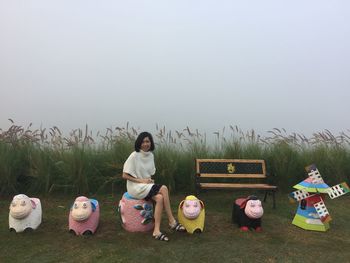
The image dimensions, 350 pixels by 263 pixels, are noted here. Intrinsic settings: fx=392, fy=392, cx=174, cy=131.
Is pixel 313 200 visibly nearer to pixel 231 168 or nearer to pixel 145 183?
pixel 231 168

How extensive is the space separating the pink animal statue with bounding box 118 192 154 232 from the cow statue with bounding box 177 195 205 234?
447 millimetres

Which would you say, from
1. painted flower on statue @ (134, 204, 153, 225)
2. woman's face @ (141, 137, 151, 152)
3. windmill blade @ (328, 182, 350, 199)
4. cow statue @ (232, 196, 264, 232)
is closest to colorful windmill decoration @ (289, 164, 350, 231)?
windmill blade @ (328, 182, 350, 199)

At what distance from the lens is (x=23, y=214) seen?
532 cm

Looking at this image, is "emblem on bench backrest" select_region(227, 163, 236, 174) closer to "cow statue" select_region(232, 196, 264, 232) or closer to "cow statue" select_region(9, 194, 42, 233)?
"cow statue" select_region(232, 196, 264, 232)

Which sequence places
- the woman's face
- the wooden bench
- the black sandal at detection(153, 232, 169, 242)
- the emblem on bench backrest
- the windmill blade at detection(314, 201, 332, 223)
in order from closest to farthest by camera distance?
the black sandal at detection(153, 232, 169, 242) → the woman's face → the windmill blade at detection(314, 201, 332, 223) → the wooden bench → the emblem on bench backrest

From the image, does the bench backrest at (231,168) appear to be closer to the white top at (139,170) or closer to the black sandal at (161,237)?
the white top at (139,170)

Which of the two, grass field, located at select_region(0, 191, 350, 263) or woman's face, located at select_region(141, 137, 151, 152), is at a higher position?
woman's face, located at select_region(141, 137, 151, 152)

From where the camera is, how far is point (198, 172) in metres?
7.17

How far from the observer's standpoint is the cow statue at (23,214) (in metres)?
5.30

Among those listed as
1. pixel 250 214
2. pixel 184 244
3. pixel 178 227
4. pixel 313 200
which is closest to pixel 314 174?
pixel 313 200

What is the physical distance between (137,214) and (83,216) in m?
0.72

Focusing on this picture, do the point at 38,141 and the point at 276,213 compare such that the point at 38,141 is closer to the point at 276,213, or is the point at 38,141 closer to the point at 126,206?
the point at 126,206

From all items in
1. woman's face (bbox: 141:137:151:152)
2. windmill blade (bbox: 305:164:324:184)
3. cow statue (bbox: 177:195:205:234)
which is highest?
woman's face (bbox: 141:137:151:152)

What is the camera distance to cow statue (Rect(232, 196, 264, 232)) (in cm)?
551
